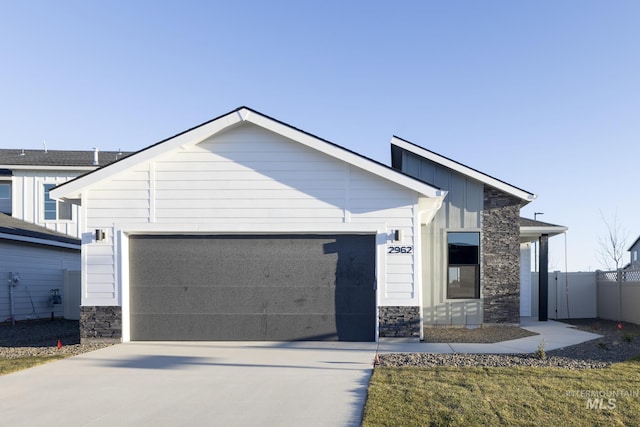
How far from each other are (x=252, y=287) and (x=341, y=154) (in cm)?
333

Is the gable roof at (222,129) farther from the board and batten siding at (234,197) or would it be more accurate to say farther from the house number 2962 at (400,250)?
the house number 2962 at (400,250)

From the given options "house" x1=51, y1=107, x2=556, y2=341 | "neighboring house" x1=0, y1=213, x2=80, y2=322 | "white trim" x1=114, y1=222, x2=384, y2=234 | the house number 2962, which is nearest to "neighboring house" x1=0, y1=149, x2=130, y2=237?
"neighboring house" x1=0, y1=213, x2=80, y2=322

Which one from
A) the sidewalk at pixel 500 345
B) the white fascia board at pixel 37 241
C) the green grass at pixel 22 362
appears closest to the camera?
the green grass at pixel 22 362

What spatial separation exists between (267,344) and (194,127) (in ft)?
15.3

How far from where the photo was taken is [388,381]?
6.82m

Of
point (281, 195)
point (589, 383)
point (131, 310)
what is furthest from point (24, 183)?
point (589, 383)

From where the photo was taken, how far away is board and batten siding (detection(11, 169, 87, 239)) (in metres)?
21.9

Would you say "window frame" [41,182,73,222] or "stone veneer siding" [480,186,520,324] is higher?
"window frame" [41,182,73,222]

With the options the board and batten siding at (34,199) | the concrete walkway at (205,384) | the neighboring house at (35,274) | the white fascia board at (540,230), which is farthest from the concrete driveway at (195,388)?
the board and batten siding at (34,199)

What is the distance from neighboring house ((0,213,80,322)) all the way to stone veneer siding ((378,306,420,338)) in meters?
11.9

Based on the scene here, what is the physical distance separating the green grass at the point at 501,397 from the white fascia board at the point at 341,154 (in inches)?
150

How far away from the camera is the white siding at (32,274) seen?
15.7 metres

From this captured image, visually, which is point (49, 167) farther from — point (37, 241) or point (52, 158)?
point (37, 241)

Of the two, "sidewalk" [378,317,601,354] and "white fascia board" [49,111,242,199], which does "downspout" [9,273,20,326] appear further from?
"sidewalk" [378,317,601,354]
